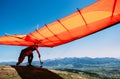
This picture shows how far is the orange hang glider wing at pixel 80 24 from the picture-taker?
12.1m

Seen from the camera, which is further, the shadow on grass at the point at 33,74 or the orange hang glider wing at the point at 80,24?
the shadow on grass at the point at 33,74

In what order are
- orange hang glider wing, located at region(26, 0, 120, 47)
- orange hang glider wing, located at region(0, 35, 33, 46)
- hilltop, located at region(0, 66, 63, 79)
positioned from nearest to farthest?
orange hang glider wing, located at region(26, 0, 120, 47) → hilltop, located at region(0, 66, 63, 79) → orange hang glider wing, located at region(0, 35, 33, 46)

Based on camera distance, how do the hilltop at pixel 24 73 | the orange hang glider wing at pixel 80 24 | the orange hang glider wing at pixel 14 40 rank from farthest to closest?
the orange hang glider wing at pixel 14 40
the hilltop at pixel 24 73
the orange hang glider wing at pixel 80 24

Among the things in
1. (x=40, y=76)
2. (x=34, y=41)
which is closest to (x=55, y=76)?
(x=40, y=76)

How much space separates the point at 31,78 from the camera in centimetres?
1526

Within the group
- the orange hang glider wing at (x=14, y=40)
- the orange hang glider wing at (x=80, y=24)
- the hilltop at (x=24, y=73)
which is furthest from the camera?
the orange hang glider wing at (x=14, y=40)

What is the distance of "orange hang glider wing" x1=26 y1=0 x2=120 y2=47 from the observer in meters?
12.1

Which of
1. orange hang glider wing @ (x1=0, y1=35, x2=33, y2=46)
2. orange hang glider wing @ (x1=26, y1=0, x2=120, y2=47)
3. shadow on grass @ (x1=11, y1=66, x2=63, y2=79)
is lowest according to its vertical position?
shadow on grass @ (x1=11, y1=66, x2=63, y2=79)

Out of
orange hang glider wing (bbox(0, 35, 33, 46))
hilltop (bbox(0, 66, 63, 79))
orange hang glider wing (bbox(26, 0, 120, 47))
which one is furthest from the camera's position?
orange hang glider wing (bbox(0, 35, 33, 46))

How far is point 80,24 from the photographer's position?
1539cm

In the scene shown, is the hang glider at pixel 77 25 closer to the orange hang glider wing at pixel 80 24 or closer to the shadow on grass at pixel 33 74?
the orange hang glider wing at pixel 80 24

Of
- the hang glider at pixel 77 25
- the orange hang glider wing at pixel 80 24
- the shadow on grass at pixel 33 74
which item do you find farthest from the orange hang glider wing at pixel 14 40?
the shadow on grass at pixel 33 74

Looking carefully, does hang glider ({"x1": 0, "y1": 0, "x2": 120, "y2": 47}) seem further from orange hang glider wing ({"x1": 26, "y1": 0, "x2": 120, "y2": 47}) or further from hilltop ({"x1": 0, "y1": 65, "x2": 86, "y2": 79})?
hilltop ({"x1": 0, "y1": 65, "x2": 86, "y2": 79})

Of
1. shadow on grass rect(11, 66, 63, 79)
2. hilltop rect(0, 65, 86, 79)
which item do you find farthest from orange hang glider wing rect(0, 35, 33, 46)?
shadow on grass rect(11, 66, 63, 79)
